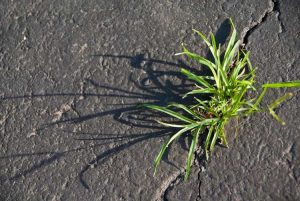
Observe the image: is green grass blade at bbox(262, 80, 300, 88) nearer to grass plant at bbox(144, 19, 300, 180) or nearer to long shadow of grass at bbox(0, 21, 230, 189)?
grass plant at bbox(144, 19, 300, 180)

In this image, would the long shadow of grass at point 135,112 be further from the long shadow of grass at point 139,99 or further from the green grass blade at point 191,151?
the green grass blade at point 191,151

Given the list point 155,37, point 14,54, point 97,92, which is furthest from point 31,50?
point 155,37

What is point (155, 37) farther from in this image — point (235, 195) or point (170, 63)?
point (235, 195)

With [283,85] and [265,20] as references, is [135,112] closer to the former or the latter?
[283,85]

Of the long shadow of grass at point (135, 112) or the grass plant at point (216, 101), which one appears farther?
the long shadow of grass at point (135, 112)

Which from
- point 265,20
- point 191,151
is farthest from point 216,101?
point 265,20

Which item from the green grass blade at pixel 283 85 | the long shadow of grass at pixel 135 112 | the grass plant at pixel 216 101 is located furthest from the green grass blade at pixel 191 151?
the green grass blade at pixel 283 85
